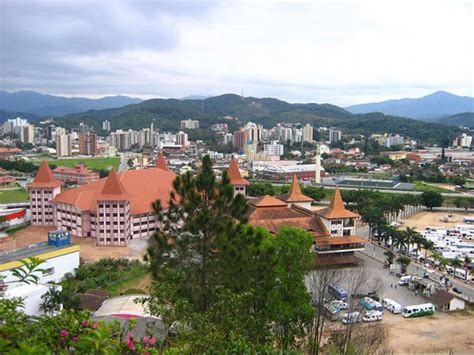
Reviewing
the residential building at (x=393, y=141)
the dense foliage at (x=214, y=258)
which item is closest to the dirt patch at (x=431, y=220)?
the dense foliage at (x=214, y=258)

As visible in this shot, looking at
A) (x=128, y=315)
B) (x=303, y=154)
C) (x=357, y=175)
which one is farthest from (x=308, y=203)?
(x=303, y=154)

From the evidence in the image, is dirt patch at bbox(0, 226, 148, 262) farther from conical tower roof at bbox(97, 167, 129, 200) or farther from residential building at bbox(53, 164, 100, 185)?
residential building at bbox(53, 164, 100, 185)

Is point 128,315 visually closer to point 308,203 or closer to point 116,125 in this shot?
point 308,203

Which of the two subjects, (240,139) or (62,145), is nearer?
(62,145)

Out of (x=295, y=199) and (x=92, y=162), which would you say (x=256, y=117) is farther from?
(x=295, y=199)

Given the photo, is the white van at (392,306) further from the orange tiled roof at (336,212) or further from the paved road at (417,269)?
the orange tiled roof at (336,212)

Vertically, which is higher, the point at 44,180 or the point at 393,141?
the point at 393,141

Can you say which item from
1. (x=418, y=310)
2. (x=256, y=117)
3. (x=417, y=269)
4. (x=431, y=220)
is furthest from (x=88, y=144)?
(x=256, y=117)
